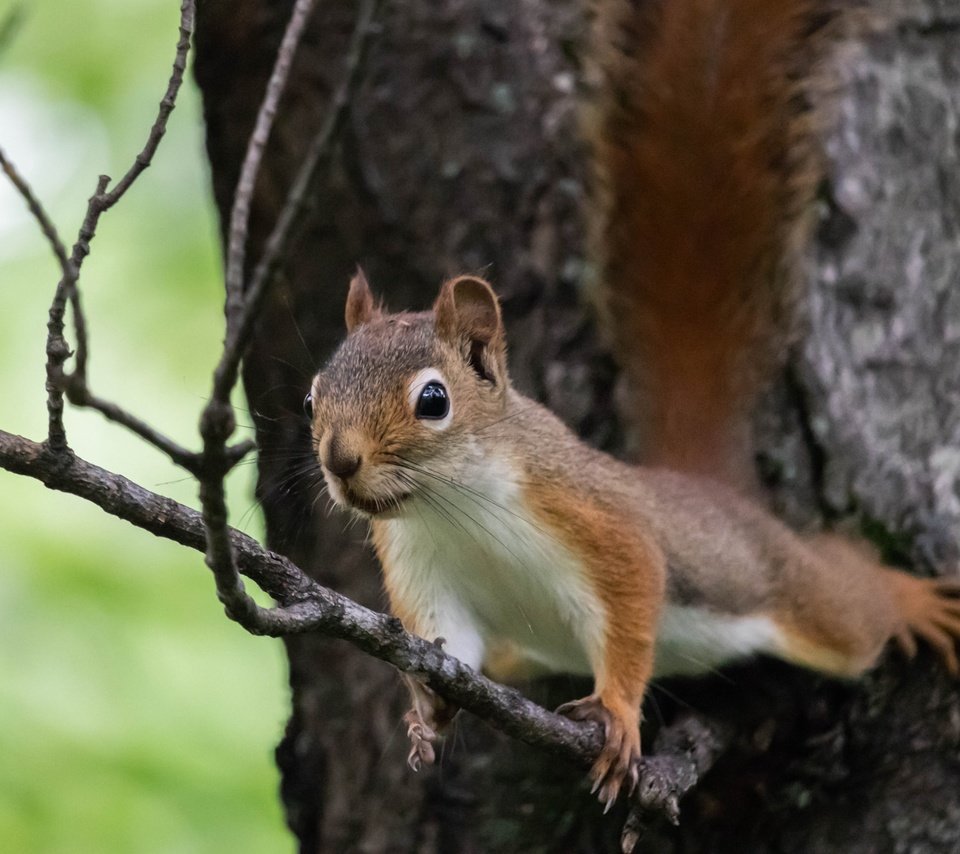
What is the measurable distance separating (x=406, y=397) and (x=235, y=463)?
66 cm

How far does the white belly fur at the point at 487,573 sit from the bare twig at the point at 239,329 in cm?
68

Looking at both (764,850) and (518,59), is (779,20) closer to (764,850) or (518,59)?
(518,59)

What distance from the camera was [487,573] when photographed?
171 centimetres

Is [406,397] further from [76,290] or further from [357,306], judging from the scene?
[76,290]

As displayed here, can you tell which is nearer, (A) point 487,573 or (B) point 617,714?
(B) point 617,714

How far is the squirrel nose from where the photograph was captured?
138 centimetres

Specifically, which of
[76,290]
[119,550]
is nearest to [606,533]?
[76,290]

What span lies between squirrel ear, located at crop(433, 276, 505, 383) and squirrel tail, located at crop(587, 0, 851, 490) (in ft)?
1.29

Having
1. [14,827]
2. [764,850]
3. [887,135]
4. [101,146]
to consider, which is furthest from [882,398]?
[101,146]

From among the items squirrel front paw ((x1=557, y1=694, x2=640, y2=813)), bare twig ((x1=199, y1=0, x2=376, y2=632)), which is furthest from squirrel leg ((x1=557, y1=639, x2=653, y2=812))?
bare twig ((x1=199, y1=0, x2=376, y2=632))

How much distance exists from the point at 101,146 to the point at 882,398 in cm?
220

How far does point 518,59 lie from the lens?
2135mm

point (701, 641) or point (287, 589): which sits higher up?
point (701, 641)

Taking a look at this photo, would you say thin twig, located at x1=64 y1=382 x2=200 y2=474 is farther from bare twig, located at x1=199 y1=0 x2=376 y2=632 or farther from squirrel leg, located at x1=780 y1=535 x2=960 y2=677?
squirrel leg, located at x1=780 y1=535 x2=960 y2=677
